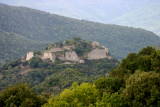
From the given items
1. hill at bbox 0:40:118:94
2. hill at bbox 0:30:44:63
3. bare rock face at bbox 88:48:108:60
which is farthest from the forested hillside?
hill at bbox 0:30:44:63

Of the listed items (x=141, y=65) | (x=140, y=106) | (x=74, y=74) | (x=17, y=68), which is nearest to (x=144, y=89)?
(x=140, y=106)

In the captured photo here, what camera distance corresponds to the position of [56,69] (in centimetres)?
9850

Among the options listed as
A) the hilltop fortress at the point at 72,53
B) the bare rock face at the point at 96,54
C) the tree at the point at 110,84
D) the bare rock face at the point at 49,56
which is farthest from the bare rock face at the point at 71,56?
the tree at the point at 110,84

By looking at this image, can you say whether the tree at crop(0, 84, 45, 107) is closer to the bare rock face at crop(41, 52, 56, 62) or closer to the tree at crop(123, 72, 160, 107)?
the tree at crop(123, 72, 160, 107)

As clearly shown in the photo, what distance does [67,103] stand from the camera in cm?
3262

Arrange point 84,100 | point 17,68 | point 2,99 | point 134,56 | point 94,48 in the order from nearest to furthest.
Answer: point 84,100
point 2,99
point 134,56
point 17,68
point 94,48

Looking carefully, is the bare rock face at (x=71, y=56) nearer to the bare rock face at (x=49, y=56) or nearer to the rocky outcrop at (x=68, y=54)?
the rocky outcrop at (x=68, y=54)

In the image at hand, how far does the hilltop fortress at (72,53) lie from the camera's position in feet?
344

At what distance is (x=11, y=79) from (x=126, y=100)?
64.0 meters

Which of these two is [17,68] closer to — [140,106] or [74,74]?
[74,74]

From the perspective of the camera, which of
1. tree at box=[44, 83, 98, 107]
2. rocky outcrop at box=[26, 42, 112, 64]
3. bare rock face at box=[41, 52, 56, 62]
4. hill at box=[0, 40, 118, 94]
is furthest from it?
rocky outcrop at box=[26, 42, 112, 64]

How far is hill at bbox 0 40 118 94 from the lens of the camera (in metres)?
87.4

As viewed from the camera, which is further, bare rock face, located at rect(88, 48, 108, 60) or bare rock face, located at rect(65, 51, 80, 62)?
bare rock face, located at rect(88, 48, 108, 60)

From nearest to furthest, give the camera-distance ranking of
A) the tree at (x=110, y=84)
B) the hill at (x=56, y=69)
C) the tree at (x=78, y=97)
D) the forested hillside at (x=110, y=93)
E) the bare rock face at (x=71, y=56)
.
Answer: the forested hillside at (x=110, y=93) → the tree at (x=78, y=97) → the tree at (x=110, y=84) → the hill at (x=56, y=69) → the bare rock face at (x=71, y=56)
